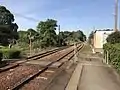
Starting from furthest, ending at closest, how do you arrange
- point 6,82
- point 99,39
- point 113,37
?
point 99,39 → point 113,37 → point 6,82

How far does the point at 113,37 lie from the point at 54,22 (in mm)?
54919

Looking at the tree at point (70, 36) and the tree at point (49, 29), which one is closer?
the tree at point (49, 29)

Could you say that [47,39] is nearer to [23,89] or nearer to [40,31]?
[40,31]

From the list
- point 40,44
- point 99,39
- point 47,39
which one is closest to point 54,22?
point 47,39

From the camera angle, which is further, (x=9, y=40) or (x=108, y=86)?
(x=9, y=40)

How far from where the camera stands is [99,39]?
52.3 meters

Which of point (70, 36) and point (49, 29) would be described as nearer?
point (49, 29)

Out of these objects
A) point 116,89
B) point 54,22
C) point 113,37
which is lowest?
point 116,89

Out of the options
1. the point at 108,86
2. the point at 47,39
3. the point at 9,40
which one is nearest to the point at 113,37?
the point at 108,86

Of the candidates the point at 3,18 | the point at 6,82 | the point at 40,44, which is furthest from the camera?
the point at 3,18

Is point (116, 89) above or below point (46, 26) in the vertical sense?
below

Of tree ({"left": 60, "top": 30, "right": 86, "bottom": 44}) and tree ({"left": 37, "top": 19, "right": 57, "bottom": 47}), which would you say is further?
tree ({"left": 60, "top": 30, "right": 86, "bottom": 44})

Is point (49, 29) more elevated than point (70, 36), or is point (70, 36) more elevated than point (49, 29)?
point (49, 29)

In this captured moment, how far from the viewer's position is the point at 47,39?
66.6 meters
